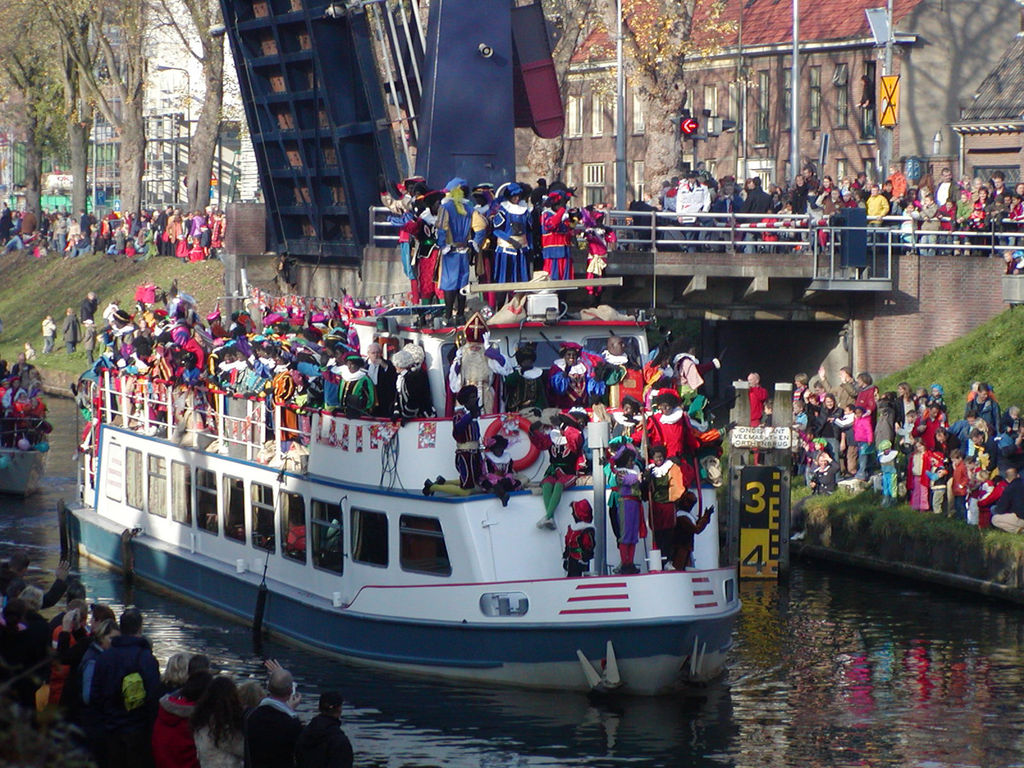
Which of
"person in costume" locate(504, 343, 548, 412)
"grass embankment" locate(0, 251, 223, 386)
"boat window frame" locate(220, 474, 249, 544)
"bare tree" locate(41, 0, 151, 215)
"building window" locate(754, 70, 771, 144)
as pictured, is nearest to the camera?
"person in costume" locate(504, 343, 548, 412)

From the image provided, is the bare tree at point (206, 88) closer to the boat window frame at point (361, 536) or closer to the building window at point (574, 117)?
the building window at point (574, 117)

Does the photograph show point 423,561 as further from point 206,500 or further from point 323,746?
point 323,746

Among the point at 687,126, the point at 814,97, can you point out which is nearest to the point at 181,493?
the point at 687,126

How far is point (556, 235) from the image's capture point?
2225 cm

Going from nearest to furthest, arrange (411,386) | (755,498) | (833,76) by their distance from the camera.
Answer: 1. (411,386)
2. (755,498)
3. (833,76)

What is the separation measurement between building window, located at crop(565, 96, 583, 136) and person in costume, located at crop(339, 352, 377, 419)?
51900 millimetres

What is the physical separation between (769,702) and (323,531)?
5.18m

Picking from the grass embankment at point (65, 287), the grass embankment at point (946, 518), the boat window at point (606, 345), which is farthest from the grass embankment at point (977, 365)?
the grass embankment at point (65, 287)

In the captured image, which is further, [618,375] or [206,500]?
[206,500]

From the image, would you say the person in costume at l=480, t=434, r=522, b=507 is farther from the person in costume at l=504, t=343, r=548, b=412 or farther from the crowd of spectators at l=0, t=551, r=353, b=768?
the crowd of spectators at l=0, t=551, r=353, b=768

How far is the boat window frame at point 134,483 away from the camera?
24.7 meters

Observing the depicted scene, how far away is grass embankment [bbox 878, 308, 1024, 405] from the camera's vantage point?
29.3 metres

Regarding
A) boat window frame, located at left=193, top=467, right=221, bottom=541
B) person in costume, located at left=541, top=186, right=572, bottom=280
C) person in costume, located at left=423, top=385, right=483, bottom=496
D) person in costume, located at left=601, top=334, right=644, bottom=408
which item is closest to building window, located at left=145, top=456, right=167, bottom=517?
boat window frame, located at left=193, top=467, right=221, bottom=541

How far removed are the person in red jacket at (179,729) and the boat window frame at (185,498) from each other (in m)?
11.8
